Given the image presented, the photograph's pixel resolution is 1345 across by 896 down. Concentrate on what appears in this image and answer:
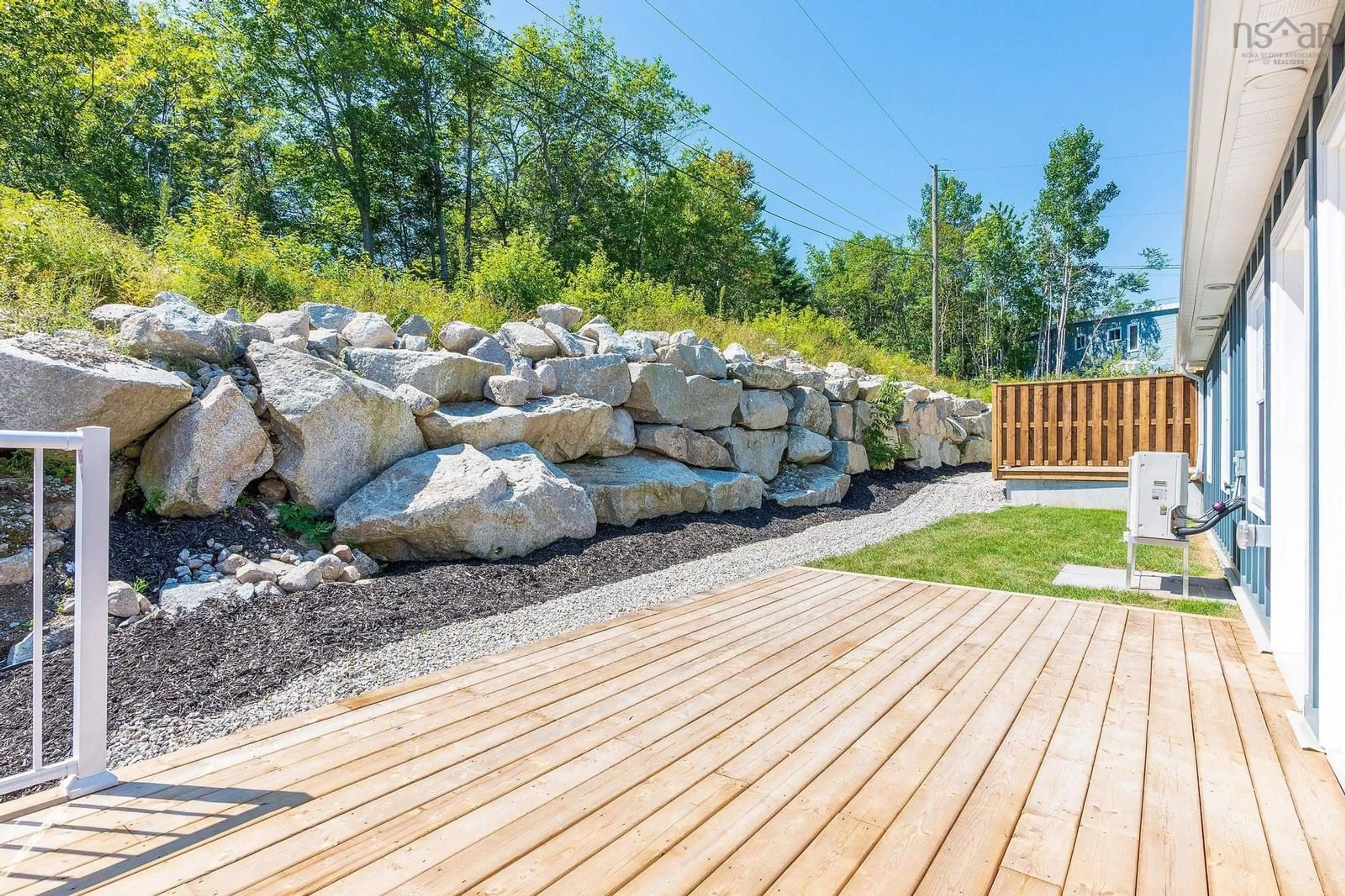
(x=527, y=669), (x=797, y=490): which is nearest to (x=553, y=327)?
(x=797, y=490)

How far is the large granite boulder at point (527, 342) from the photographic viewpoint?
6285mm

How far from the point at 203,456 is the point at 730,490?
4699 millimetres

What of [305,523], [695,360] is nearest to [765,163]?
[695,360]

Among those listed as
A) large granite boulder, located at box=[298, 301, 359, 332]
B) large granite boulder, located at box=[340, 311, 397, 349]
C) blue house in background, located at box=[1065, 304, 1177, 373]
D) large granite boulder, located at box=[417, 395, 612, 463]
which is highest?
blue house in background, located at box=[1065, 304, 1177, 373]

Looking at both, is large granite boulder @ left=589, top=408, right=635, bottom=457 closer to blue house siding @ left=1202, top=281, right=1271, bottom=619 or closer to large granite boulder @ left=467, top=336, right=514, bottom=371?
large granite boulder @ left=467, top=336, right=514, bottom=371

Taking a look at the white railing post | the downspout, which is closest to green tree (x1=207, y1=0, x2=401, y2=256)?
the white railing post

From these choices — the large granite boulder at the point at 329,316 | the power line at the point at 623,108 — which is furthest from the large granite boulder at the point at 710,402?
the power line at the point at 623,108

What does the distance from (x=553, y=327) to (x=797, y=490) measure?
360 centimetres

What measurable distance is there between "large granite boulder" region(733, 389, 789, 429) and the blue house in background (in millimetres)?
18188

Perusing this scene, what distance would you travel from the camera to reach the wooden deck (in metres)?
1.49

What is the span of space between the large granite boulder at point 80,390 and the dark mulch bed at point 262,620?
24.5 inches

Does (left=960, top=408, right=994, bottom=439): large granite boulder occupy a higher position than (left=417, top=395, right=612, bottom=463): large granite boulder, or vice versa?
(left=960, top=408, right=994, bottom=439): large granite boulder

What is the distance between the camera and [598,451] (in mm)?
6438

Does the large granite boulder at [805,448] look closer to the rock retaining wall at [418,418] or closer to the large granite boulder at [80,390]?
the rock retaining wall at [418,418]
